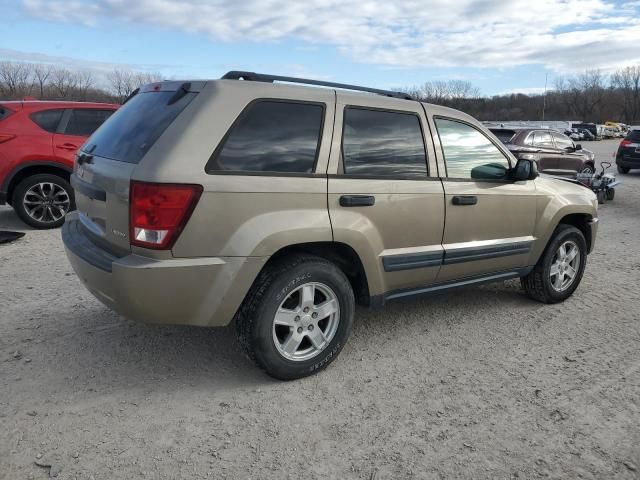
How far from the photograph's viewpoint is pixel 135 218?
Result: 2805mm

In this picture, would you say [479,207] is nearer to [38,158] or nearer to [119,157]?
[119,157]

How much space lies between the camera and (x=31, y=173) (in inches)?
288

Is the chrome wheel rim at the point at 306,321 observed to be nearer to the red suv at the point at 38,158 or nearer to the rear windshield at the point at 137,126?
the rear windshield at the point at 137,126

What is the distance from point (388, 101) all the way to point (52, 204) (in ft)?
18.7

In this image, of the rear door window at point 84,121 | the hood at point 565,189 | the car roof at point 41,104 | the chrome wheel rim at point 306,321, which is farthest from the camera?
the rear door window at point 84,121

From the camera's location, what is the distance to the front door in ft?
12.9

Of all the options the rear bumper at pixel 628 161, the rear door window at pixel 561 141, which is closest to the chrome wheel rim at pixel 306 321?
the rear door window at pixel 561 141

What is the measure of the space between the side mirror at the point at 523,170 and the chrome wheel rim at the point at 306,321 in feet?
6.36

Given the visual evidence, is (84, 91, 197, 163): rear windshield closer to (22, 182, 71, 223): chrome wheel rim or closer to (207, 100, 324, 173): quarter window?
(207, 100, 324, 173): quarter window

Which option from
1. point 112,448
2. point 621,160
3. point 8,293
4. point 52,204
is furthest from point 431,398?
point 621,160

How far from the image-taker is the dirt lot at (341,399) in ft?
8.43

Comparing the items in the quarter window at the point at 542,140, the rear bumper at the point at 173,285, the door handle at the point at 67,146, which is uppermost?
the quarter window at the point at 542,140

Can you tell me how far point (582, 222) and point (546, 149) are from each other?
27.1 feet

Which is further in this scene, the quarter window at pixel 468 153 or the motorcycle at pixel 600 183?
the motorcycle at pixel 600 183
